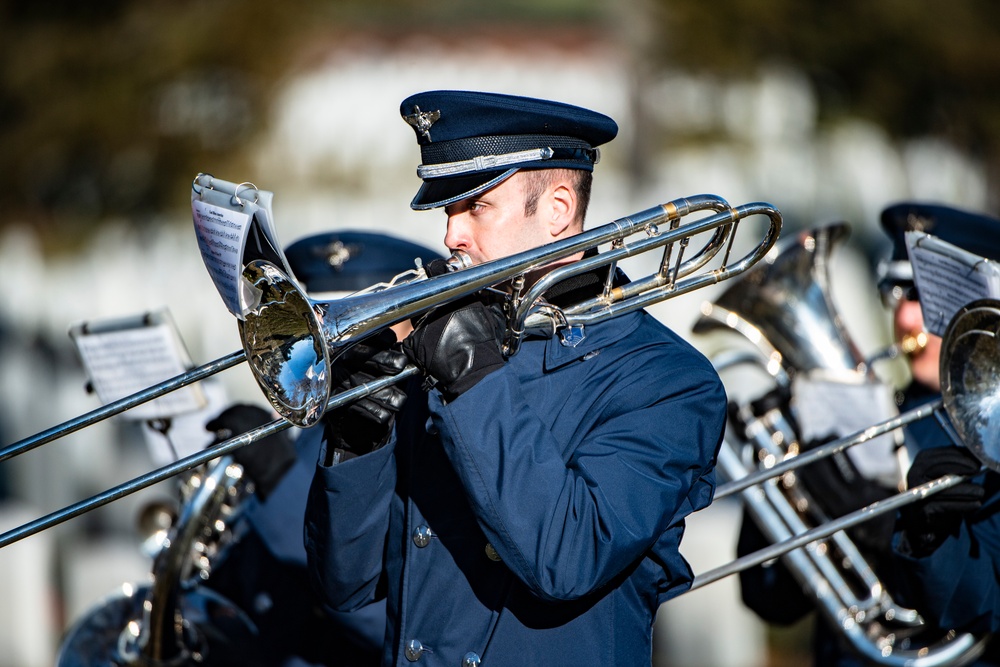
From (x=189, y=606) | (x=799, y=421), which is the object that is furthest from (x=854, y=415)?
(x=189, y=606)

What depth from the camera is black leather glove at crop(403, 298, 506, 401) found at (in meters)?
2.13

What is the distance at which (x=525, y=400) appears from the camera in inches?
89.4

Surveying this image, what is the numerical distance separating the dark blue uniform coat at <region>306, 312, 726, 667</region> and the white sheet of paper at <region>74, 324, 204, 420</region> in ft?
2.92

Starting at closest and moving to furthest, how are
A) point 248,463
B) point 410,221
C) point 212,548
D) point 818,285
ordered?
point 248,463
point 212,548
point 818,285
point 410,221

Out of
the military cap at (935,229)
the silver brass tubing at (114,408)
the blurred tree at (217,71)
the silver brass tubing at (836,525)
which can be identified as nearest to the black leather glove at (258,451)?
the silver brass tubing at (114,408)

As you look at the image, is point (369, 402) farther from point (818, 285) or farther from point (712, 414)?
point (818, 285)

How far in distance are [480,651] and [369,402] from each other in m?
0.50

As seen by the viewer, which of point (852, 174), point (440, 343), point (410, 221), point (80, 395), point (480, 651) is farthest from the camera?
point (852, 174)

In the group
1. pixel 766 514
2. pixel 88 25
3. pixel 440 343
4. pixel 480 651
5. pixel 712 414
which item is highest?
pixel 88 25

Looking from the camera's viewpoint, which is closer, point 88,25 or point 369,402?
point 369,402

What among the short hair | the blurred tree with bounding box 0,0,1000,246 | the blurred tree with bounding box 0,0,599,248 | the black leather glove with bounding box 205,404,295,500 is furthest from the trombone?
the blurred tree with bounding box 0,0,599,248

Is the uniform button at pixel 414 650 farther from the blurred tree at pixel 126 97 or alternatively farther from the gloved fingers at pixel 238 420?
the blurred tree at pixel 126 97

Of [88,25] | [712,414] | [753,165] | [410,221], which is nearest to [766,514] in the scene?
[712,414]

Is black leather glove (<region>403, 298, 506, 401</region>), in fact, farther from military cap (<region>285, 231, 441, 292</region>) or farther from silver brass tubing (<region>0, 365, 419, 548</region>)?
military cap (<region>285, 231, 441, 292</region>)
